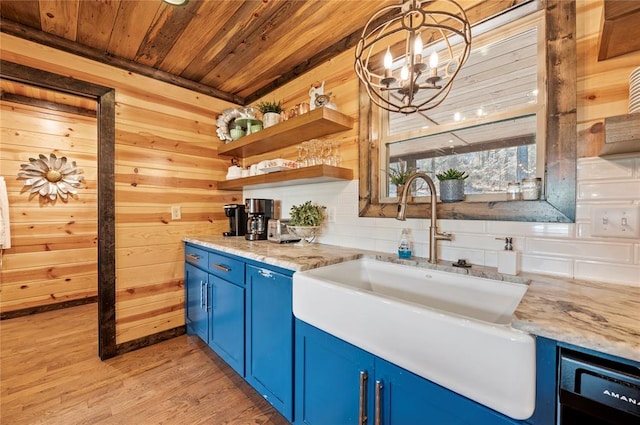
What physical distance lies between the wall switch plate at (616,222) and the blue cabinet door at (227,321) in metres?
1.72

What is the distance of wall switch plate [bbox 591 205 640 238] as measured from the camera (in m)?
0.94

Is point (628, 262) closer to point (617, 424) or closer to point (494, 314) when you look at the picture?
point (494, 314)

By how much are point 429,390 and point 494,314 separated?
1.60ft

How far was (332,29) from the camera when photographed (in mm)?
1816

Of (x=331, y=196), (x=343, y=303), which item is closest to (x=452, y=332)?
(x=343, y=303)

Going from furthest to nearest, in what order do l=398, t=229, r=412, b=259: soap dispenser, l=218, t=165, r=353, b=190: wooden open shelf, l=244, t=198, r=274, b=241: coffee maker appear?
l=244, t=198, r=274, b=241: coffee maker
l=218, t=165, r=353, b=190: wooden open shelf
l=398, t=229, r=412, b=259: soap dispenser

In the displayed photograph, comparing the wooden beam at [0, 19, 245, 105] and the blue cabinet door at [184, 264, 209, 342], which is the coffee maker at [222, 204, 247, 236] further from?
the wooden beam at [0, 19, 245, 105]

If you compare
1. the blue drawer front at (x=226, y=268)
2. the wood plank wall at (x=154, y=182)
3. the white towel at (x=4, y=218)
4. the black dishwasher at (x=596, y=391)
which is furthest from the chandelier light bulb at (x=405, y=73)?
the white towel at (x=4, y=218)

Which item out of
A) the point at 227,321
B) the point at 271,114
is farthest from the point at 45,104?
the point at 227,321

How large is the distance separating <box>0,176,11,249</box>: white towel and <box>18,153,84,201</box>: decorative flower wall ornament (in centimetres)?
23

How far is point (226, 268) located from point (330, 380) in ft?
3.35

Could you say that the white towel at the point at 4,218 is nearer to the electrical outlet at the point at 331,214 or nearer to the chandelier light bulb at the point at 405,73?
the electrical outlet at the point at 331,214

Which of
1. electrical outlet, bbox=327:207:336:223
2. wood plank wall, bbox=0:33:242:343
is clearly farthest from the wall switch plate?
wood plank wall, bbox=0:33:242:343

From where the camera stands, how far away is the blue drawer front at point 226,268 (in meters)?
1.66
